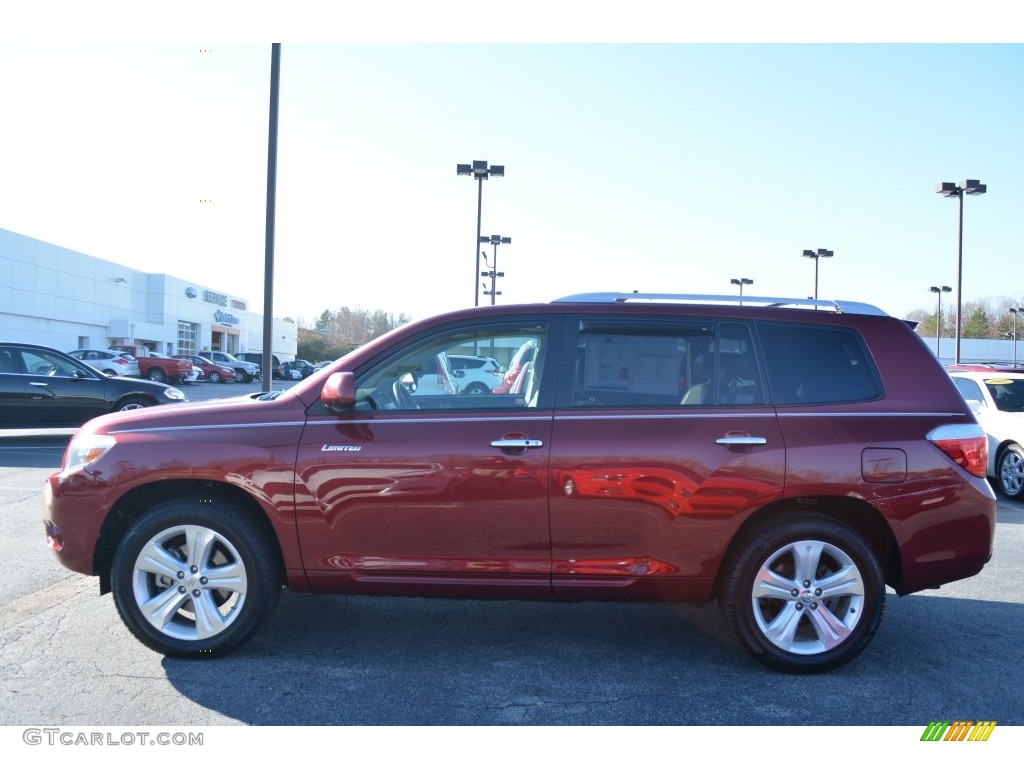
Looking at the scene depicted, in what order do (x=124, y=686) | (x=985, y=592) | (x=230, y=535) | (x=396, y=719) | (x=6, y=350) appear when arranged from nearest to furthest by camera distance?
1. (x=396, y=719)
2. (x=124, y=686)
3. (x=230, y=535)
4. (x=985, y=592)
5. (x=6, y=350)

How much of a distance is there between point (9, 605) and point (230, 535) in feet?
6.79

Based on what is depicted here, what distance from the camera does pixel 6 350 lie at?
14.0 meters

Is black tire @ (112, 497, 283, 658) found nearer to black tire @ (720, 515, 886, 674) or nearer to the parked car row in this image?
black tire @ (720, 515, 886, 674)

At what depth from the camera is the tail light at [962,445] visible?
433 centimetres

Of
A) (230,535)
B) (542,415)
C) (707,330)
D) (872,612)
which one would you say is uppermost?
(707,330)

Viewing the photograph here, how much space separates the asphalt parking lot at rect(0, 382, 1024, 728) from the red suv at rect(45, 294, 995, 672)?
11.6 inches

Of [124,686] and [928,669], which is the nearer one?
[124,686]

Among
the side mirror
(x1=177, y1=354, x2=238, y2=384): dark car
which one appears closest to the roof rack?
the side mirror

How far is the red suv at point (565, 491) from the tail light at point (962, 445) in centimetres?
1

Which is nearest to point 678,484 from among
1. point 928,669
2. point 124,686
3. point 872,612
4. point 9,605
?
point 872,612

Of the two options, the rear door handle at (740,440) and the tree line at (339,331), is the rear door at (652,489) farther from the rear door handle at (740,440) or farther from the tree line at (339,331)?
the tree line at (339,331)

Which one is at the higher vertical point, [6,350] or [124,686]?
[6,350]

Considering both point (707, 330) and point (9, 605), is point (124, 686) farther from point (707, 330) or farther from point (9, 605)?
point (707, 330)

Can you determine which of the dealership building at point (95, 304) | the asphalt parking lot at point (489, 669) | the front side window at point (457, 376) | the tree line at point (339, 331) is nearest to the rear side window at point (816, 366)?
the front side window at point (457, 376)
